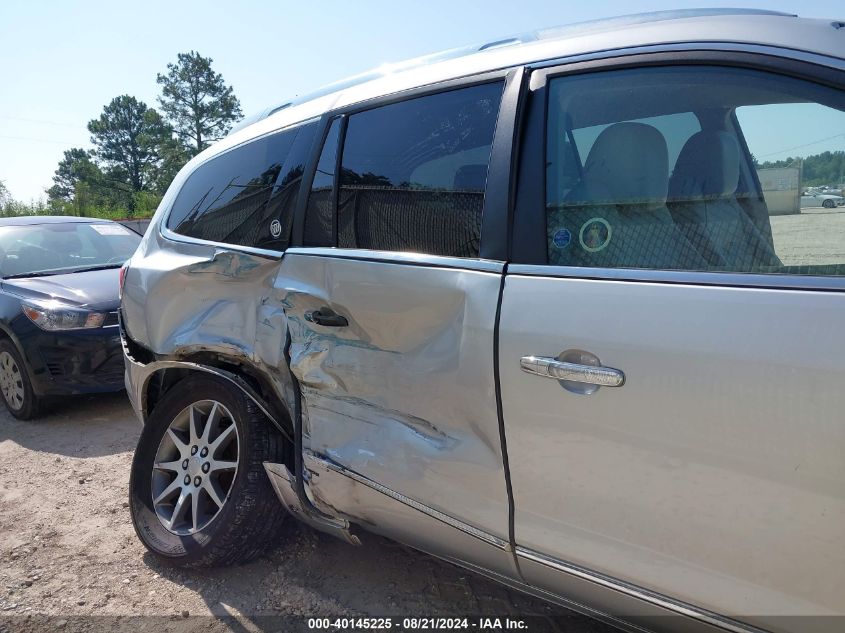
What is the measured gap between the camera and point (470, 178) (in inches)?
77.7

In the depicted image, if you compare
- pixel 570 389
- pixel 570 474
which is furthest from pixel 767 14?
pixel 570 474

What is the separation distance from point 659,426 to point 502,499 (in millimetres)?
506

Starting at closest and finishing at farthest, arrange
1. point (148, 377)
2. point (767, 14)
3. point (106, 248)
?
1. point (767, 14)
2. point (148, 377)
3. point (106, 248)

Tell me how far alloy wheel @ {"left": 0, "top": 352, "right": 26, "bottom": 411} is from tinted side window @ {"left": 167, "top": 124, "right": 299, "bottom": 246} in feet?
9.09

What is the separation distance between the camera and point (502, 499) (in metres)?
1.78

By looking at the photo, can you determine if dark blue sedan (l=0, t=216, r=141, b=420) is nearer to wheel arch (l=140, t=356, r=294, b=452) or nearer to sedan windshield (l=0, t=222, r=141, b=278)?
sedan windshield (l=0, t=222, r=141, b=278)

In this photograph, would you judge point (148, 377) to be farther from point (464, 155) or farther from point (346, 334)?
point (464, 155)

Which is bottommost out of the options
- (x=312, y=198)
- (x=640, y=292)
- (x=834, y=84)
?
(x=640, y=292)

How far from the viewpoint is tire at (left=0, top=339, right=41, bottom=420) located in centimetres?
499

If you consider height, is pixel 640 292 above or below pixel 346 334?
above

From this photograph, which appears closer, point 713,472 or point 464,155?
point 713,472

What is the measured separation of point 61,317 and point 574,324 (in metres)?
4.51

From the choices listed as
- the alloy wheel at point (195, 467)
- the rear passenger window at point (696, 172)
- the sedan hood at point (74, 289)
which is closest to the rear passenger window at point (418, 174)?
the rear passenger window at point (696, 172)

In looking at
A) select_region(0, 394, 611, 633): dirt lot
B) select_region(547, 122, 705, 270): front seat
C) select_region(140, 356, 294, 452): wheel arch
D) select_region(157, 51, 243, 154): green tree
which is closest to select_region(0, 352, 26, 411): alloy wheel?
select_region(0, 394, 611, 633): dirt lot
